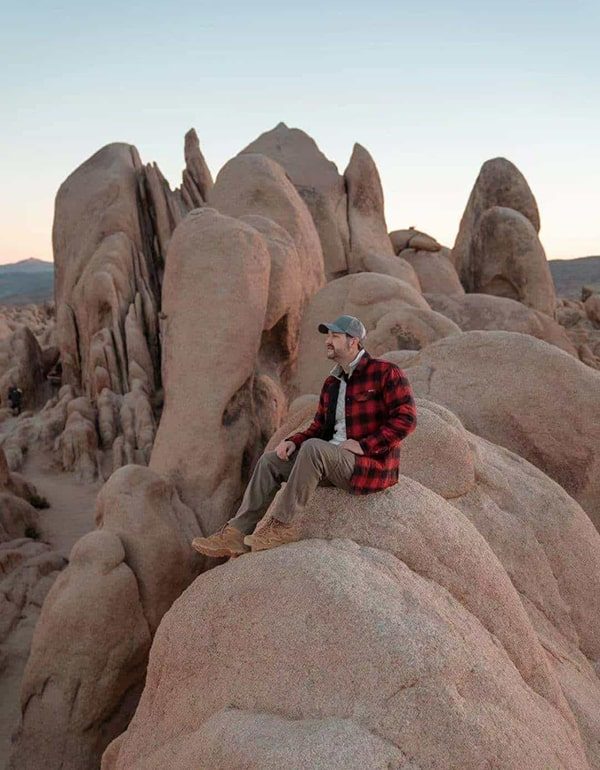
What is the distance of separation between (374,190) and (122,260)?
25.8ft

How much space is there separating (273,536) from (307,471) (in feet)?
1.66

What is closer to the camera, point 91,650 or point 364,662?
point 364,662

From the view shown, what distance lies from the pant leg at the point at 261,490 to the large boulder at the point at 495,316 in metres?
14.0

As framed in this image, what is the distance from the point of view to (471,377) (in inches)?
376

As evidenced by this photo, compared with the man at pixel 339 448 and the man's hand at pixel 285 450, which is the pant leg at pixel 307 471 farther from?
the man's hand at pixel 285 450

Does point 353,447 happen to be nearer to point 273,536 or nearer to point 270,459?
point 270,459

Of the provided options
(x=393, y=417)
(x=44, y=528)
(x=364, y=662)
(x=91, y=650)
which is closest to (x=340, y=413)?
(x=393, y=417)

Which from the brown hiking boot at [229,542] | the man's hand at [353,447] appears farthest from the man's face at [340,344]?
the brown hiking boot at [229,542]

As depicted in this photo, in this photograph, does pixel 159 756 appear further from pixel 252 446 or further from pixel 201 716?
pixel 252 446

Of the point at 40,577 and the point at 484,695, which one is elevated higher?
the point at 484,695

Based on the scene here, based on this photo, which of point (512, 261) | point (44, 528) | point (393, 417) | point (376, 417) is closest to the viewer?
point (393, 417)

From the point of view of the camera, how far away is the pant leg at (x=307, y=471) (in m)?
4.66

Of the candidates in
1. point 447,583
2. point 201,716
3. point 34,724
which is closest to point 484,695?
point 447,583

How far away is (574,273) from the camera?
91.9m
